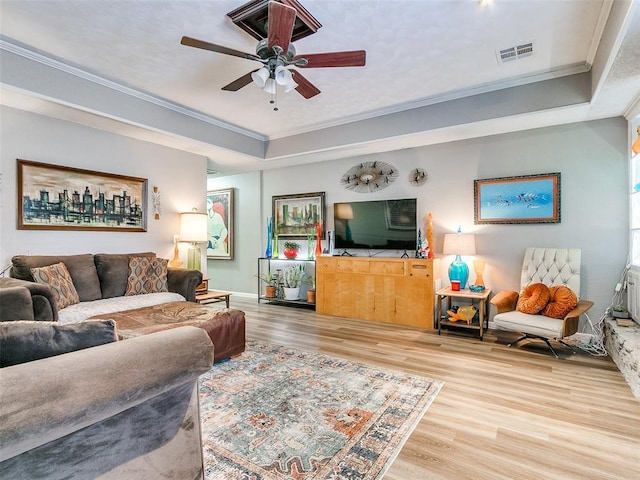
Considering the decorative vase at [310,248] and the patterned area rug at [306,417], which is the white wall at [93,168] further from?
the patterned area rug at [306,417]

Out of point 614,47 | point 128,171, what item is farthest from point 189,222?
point 614,47

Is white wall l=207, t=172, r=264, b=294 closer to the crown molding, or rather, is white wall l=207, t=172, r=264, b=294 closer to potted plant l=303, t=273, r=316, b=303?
potted plant l=303, t=273, r=316, b=303

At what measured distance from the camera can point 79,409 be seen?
3.10 ft

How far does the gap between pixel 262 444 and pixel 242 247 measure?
16.4ft

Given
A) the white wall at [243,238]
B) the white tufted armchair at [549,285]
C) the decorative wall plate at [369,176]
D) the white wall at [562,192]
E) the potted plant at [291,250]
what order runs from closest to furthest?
the white tufted armchair at [549,285] < the white wall at [562,192] < the decorative wall plate at [369,176] < the potted plant at [291,250] < the white wall at [243,238]

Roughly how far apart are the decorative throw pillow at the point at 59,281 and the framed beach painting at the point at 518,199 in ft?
15.5

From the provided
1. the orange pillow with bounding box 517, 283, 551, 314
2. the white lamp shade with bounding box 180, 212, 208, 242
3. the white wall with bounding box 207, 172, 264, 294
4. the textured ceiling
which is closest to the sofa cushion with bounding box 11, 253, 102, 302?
the white lamp shade with bounding box 180, 212, 208, 242

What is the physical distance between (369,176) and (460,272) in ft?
6.52

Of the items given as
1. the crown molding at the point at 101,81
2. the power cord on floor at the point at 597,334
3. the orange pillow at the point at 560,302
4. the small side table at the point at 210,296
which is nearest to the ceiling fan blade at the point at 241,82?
the crown molding at the point at 101,81

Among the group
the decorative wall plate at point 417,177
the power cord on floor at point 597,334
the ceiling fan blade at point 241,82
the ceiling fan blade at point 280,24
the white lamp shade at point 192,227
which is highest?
the ceiling fan blade at point 280,24

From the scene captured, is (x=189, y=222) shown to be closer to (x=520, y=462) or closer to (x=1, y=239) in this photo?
(x=1, y=239)

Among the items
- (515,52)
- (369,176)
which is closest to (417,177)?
(369,176)

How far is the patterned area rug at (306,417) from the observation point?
171 centimetres

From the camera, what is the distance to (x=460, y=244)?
420 centimetres
